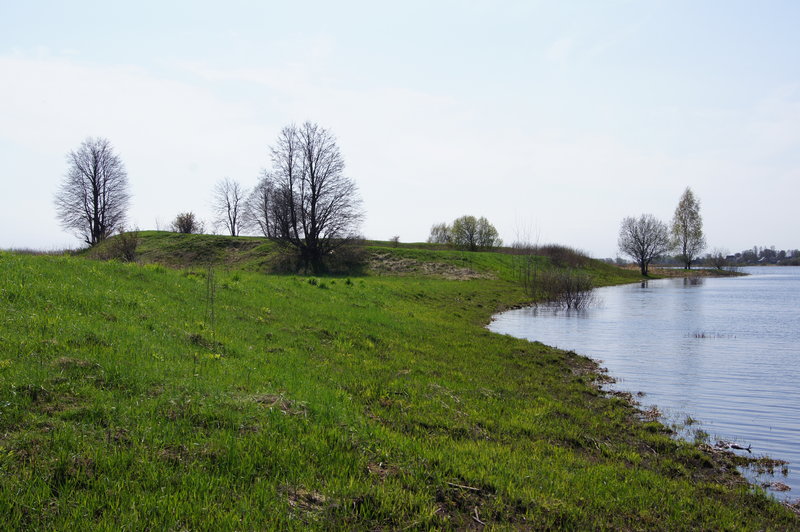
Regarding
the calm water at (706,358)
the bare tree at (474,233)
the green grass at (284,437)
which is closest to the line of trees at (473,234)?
the bare tree at (474,233)

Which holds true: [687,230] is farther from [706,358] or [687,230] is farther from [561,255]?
[706,358]

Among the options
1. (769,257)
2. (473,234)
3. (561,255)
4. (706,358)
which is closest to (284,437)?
(706,358)

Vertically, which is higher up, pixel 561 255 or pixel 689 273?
pixel 561 255

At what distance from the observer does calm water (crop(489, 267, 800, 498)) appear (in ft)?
29.8

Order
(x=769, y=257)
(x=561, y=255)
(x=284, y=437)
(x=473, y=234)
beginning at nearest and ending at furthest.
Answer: (x=284, y=437), (x=561, y=255), (x=473, y=234), (x=769, y=257)

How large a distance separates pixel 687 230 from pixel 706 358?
84796 millimetres

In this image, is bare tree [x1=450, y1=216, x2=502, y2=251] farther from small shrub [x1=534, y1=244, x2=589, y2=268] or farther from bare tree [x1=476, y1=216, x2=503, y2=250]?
small shrub [x1=534, y1=244, x2=589, y2=268]

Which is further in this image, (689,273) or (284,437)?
(689,273)

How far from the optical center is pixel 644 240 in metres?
77.4

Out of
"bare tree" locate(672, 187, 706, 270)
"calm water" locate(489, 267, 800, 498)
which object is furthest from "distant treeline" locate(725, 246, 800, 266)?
"calm water" locate(489, 267, 800, 498)

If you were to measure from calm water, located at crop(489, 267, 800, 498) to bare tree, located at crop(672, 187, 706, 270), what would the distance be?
6323 centimetres

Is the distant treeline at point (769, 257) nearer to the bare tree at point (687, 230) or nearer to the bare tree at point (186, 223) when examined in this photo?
the bare tree at point (687, 230)

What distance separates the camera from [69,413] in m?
5.05

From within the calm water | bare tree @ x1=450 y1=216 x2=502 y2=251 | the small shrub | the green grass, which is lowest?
the calm water
